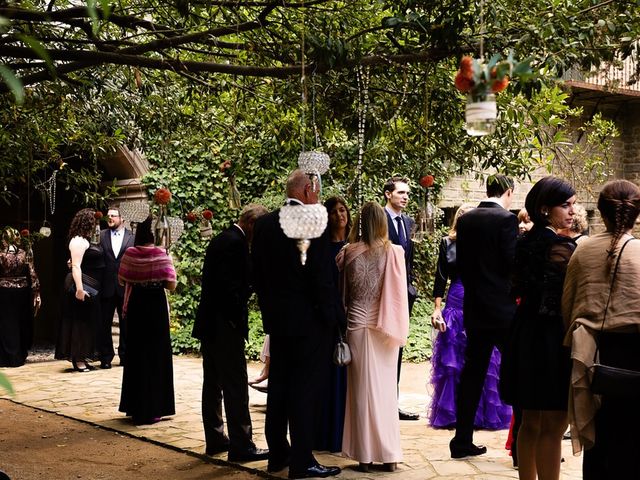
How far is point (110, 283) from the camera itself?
1179cm

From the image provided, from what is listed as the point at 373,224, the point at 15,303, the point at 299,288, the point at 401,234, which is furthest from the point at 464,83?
the point at 15,303

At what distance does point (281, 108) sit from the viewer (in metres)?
7.40

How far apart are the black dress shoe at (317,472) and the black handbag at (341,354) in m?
0.67

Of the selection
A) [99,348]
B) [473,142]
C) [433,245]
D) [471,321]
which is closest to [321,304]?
[471,321]

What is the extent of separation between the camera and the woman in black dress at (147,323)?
7902 mm

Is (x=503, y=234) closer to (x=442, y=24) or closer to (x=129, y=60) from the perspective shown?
(x=442, y=24)

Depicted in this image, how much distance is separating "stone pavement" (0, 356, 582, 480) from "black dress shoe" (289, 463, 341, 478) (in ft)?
0.34

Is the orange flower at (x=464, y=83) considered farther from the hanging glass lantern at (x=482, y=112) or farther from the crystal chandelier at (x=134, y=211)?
the crystal chandelier at (x=134, y=211)

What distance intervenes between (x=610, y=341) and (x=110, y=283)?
338 inches

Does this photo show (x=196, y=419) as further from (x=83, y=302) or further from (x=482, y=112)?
(x=482, y=112)

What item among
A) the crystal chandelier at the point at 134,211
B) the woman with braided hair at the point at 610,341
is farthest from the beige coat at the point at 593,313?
the crystal chandelier at the point at 134,211

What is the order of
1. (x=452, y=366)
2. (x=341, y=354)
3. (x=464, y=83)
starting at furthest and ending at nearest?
(x=452, y=366) → (x=341, y=354) → (x=464, y=83)

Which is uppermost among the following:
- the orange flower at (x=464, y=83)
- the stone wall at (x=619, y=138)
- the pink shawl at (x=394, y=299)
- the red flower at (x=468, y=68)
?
the stone wall at (x=619, y=138)

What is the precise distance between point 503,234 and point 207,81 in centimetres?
279
